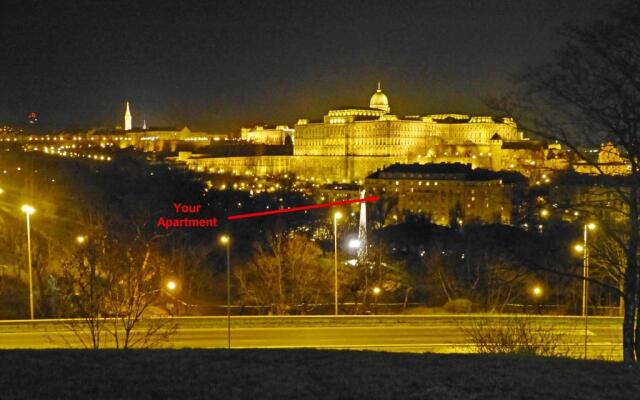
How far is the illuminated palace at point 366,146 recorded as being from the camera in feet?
292

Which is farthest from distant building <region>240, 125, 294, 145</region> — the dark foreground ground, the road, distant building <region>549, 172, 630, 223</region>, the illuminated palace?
the dark foreground ground

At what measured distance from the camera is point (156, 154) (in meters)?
107

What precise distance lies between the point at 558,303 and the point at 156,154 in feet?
299

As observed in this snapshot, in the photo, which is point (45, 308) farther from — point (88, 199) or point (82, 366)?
point (88, 199)

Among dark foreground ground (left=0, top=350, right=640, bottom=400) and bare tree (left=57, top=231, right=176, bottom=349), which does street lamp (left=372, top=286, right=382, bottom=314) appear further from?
dark foreground ground (left=0, top=350, right=640, bottom=400)

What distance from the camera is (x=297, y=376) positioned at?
6.41 metres

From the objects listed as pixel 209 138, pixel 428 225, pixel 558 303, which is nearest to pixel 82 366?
pixel 558 303

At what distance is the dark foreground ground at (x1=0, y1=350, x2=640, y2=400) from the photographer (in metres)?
5.81

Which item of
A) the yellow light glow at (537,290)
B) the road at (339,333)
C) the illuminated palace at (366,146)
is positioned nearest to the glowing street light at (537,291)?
the yellow light glow at (537,290)

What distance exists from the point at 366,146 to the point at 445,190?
1566 inches

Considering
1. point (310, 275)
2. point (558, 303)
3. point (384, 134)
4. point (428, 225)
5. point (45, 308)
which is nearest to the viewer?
point (45, 308)

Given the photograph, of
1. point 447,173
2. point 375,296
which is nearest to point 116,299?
point 375,296

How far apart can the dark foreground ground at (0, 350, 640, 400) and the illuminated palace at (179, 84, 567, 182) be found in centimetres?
7951

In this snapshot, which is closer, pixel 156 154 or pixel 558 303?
pixel 558 303
